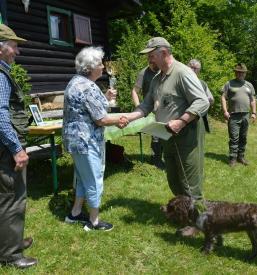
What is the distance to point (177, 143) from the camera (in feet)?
15.5

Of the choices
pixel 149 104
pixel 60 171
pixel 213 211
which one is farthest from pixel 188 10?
pixel 213 211

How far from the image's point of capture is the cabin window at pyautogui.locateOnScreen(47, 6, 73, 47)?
37.6 feet

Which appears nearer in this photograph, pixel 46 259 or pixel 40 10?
pixel 46 259

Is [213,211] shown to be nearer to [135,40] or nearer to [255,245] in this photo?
[255,245]

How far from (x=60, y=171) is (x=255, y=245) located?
159 inches

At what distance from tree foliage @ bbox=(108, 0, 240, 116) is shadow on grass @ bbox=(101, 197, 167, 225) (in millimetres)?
7466

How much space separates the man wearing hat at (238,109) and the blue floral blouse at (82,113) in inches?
169

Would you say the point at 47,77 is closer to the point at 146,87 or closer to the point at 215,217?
the point at 146,87

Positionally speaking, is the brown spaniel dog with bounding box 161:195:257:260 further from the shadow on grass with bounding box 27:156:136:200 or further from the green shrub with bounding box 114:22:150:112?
the green shrub with bounding box 114:22:150:112

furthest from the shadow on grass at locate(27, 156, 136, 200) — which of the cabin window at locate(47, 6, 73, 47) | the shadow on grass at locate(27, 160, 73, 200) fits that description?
the cabin window at locate(47, 6, 73, 47)

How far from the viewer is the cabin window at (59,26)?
11469 millimetres

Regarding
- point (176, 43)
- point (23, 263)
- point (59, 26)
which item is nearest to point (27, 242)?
point (23, 263)

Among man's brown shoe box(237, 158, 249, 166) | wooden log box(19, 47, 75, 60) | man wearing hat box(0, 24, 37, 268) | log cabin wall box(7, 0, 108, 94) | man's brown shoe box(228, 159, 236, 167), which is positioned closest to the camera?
man wearing hat box(0, 24, 37, 268)

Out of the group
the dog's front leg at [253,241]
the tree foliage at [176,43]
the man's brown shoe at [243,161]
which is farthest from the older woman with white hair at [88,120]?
the tree foliage at [176,43]
